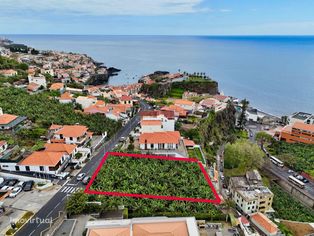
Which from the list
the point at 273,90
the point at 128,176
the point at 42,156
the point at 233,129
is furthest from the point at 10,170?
the point at 273,90

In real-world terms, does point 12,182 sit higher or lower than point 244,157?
higher

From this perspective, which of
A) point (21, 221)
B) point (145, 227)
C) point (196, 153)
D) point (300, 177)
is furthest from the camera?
point (300, 177)

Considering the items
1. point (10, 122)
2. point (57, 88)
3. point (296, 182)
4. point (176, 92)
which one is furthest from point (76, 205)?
point (176, 92)

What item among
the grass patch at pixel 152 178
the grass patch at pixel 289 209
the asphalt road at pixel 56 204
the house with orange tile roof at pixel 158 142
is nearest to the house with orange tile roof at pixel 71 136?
the asphalt road at pixel 56 204

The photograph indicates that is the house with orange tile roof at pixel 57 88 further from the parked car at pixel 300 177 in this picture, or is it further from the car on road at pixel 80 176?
the parked car at pixel 300 177

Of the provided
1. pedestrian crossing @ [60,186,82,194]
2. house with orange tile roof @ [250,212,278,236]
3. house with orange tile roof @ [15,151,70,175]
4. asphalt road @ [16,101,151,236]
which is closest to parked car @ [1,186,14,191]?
house with orange tile roof @ [15,151,70,175]

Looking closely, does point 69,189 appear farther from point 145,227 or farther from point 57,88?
point 57,88
